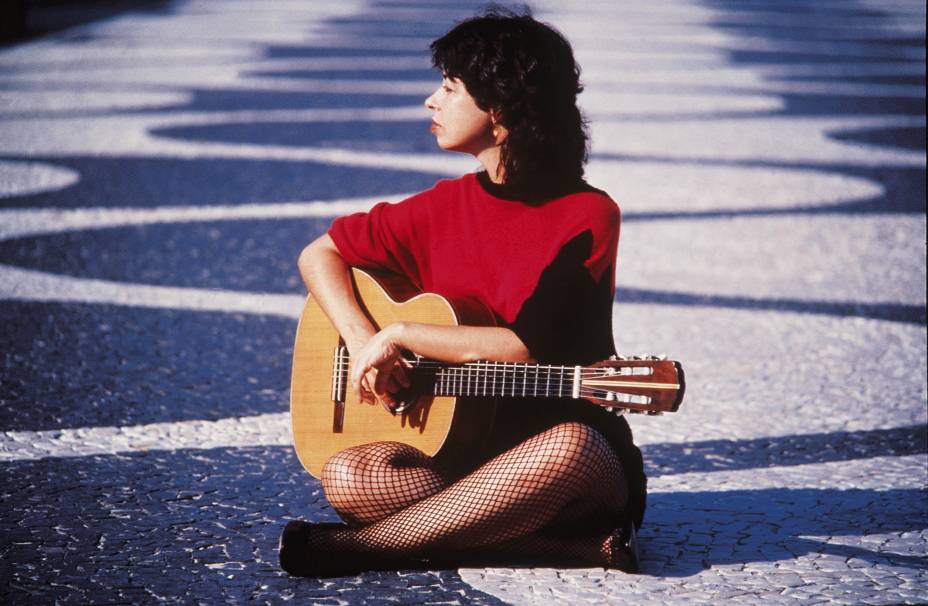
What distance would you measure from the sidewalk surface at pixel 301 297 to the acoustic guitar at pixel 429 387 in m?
0.34

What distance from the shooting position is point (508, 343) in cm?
302

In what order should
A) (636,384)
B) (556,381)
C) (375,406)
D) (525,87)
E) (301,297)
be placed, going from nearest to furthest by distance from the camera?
(636,384) < (556,381) < (525,87) < (375,406) < (301,297)

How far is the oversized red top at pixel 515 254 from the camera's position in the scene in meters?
3.02

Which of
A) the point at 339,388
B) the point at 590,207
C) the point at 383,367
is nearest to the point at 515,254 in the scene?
the point at 590,207

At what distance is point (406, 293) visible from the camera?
3.34 metres

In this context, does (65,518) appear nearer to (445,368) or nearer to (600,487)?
(445,368)

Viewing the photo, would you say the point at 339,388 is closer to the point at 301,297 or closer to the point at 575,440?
the point at 575,440

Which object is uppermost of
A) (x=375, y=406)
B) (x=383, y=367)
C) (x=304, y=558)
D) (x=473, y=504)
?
(x=383, y=367)

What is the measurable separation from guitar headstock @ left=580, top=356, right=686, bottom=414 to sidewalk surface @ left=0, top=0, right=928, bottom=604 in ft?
1.68

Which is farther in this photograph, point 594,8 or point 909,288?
point 594,8

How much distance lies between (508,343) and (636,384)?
A: 0.36 meters

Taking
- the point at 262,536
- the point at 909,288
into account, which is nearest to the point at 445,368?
the point at 262,536

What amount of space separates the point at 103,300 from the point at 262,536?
263cm

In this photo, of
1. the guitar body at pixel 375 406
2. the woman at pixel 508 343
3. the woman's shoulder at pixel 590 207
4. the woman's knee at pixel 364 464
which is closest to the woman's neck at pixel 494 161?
the woman at pixel 508 343
